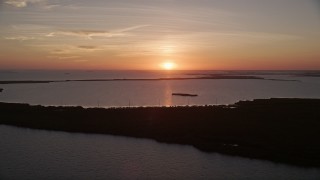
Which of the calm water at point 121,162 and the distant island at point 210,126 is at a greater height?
the distant island at point 210,126

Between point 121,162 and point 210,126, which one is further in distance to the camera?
point 210,126

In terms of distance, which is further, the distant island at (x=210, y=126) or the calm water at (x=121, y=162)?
the distant island at (x=210, y=126)

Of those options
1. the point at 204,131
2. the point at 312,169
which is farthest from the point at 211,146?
the point at 312,169

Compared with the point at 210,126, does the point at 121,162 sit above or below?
below

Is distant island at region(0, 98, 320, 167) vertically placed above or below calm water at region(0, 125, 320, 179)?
above

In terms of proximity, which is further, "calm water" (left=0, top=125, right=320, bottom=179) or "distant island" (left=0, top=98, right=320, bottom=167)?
"distant island" (left=0, top=98, right=320, bottom=167)
